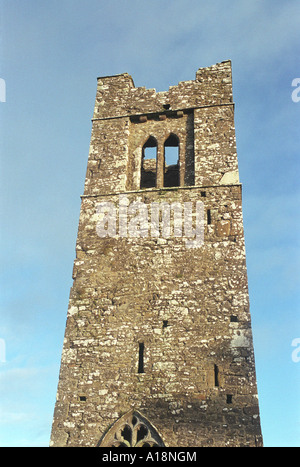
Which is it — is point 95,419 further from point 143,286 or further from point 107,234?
point 107,234

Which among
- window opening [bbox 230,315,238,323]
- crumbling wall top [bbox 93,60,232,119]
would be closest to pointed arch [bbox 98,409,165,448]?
window opening [bbox 230,315,238,323]

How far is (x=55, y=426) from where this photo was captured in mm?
8758

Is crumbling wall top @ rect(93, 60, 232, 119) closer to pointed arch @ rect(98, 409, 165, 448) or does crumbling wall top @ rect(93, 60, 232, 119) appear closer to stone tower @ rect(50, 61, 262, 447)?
stone tower @ rect(50, 61, 262, 447)

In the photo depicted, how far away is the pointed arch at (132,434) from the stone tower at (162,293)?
19 millimetres

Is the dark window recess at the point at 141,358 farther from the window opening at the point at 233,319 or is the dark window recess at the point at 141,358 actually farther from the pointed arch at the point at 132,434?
the window opening at the point at 233,319

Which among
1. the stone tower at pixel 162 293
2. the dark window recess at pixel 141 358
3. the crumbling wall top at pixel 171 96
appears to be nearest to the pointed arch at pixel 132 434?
the stone tower at pixel 162 293

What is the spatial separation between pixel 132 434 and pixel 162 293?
3009 millimetres

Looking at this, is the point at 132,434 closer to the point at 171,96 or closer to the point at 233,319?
the point at 233,319

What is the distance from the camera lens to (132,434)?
8367 mm

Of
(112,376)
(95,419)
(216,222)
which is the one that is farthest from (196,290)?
(95,419)

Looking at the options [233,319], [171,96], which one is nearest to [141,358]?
[233,319]

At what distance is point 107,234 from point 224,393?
4.76 m

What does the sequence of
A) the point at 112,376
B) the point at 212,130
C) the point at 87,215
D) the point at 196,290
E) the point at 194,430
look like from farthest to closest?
the point at 212,130
the point at 87,215
the point at 196,290
the point at 112,376
the point at 194,430

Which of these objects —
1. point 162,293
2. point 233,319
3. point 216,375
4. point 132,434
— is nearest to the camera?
point 132,434
